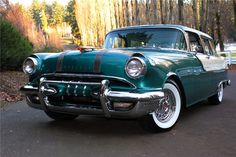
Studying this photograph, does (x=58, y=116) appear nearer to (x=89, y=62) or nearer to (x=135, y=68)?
(x=89, y=62)

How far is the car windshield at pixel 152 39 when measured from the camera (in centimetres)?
589

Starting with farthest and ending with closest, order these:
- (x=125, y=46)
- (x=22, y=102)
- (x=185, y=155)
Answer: (x=22, y=102) < (x=125, y=46) < (x=185, y=155)

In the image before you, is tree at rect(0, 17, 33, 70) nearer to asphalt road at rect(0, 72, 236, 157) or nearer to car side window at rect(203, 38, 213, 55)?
asphalt road at rect(0, 72, 236, 157)

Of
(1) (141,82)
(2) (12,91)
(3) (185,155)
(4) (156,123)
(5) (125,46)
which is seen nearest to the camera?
(3) (185,155)

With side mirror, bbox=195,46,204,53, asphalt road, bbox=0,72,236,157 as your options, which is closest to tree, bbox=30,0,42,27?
side mirror, bbox=195,46,204,53

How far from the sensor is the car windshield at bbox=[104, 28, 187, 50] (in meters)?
5.89

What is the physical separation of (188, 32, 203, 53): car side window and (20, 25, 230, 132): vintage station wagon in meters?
0.43

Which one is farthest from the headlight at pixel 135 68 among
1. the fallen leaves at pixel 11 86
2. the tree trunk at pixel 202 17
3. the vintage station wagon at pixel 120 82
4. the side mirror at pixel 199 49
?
the tree trunk at pixel 202 17

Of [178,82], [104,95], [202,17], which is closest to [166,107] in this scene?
[178,82]

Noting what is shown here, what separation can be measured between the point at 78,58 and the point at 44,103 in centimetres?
74

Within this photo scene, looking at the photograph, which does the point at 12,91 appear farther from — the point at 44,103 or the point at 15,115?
the point at 44,103

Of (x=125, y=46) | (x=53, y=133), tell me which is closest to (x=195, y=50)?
(x=125, y=46)

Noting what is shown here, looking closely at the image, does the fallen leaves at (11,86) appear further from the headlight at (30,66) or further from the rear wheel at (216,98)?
the rear wheel at (216,98)

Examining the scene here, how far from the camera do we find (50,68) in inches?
196
